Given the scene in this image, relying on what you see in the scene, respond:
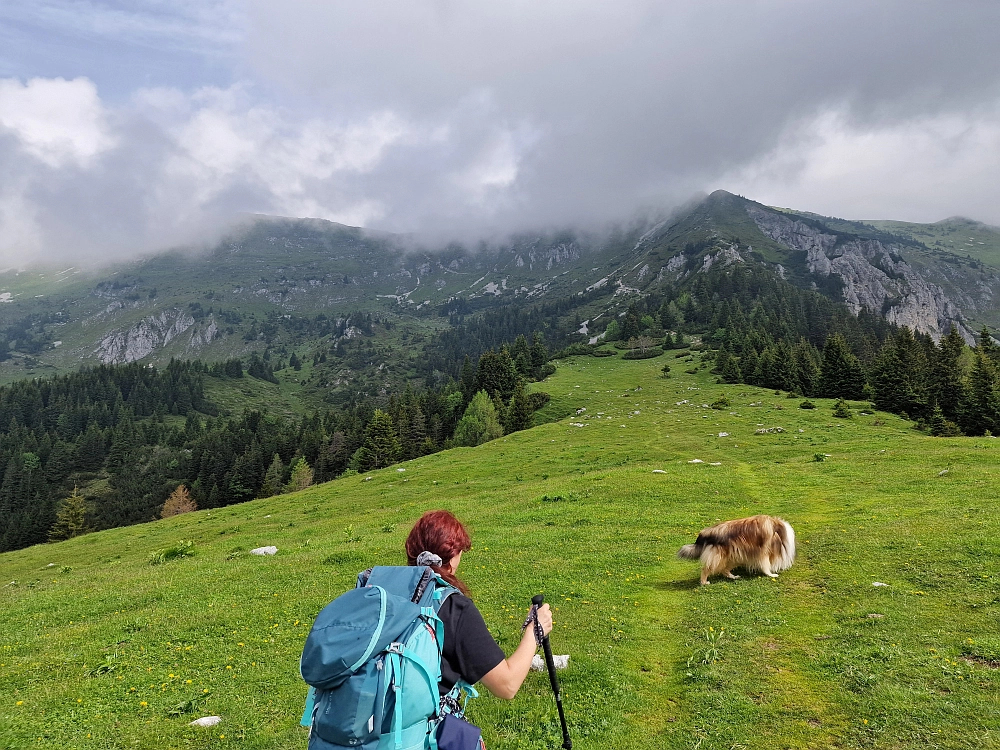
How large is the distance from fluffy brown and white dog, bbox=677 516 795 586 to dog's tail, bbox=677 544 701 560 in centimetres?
92

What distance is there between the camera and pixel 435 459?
56.8 metres

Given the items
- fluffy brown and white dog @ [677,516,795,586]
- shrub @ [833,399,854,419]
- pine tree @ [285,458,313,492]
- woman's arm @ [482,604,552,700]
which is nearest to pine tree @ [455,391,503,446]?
pine tree @ [285,458,313,492]

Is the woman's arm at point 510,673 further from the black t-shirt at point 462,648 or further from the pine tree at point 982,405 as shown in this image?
the pine tree at point 982,405

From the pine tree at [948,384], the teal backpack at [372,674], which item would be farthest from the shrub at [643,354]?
the teal backpack at [372,674]

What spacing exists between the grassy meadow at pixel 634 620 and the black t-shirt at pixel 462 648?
191 inches

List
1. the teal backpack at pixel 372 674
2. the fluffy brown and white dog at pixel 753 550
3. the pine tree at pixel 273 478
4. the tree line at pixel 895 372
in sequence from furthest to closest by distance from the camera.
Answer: the pine tree at pixel 273 478
the tree line at pixel 895 372
the fluffy brown and white dog at pixel 753 550
the teal backpack at pixel 372 674

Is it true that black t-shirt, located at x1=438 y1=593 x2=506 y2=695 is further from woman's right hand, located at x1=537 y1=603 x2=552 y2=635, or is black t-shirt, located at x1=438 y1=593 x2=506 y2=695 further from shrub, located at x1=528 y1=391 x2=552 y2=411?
shrub, located at x1=528 y1=391 x2=552 y2=411

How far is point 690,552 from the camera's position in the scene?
16.8 meters

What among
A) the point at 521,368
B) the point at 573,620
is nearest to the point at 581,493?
the point at 573,620

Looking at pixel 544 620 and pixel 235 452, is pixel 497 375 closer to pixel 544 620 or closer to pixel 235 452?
pixel 235 452

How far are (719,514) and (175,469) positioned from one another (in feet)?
590

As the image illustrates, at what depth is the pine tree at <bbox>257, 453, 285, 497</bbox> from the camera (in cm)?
11677

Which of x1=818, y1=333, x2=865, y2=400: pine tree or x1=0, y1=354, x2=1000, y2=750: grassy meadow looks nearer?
x1=0, y1=354, x2=1000, y2=750: grassy meadow

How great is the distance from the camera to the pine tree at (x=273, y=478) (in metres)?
117
